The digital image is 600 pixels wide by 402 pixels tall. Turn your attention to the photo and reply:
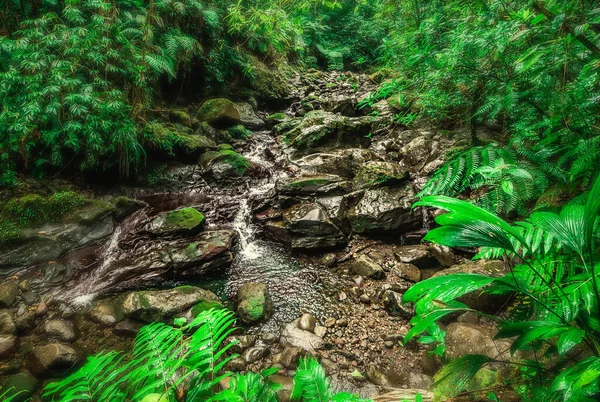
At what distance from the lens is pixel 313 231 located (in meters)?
4.75

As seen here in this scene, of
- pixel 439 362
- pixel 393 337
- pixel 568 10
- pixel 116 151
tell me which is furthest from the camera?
Result: pixel 116 151

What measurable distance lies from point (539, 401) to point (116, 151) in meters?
6.73

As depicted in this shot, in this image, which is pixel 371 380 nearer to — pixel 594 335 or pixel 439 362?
pixel 439 362

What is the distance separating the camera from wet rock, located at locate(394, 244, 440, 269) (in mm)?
4086

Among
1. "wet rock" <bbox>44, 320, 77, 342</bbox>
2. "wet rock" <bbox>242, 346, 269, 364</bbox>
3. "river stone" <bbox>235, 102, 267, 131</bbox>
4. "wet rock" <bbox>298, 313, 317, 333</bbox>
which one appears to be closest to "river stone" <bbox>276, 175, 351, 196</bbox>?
"wet rock" <bbox>298, 313, 317, 333</bbox>

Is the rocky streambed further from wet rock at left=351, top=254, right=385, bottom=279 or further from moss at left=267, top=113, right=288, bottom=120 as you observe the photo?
moss at left=267, top=113, right=288, bottom=120

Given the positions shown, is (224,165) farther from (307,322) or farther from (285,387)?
(285,387)

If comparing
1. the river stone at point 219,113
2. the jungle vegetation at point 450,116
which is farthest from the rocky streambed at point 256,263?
the river stone at point 219,113

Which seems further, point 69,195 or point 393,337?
point 69,195

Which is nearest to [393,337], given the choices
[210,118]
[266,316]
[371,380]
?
[371,380]

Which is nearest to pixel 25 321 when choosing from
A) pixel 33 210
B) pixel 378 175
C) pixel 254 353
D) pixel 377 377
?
pixel 33 210

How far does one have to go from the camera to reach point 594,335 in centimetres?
104

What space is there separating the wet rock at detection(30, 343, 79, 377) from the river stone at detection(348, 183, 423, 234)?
13.9 feet

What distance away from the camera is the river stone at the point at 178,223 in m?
4.84
